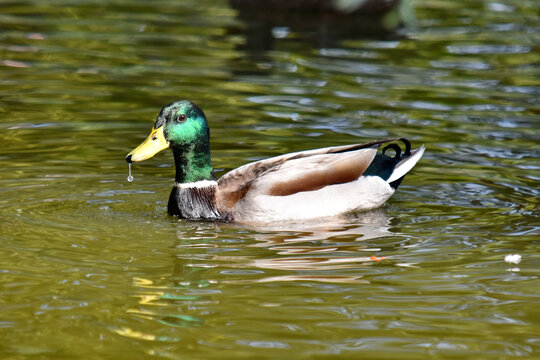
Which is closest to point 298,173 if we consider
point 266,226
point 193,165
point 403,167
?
point 266,226

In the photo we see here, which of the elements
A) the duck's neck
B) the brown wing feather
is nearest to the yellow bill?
the duck's neck

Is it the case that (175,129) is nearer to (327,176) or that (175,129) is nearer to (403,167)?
(327,176)

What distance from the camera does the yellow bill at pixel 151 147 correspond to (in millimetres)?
7824

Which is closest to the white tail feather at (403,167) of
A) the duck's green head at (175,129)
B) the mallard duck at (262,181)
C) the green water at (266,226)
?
the mallard duck at (262,181)

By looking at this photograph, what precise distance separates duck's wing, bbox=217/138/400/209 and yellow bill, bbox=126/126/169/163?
0.64m

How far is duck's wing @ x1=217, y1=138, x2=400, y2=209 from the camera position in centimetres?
805

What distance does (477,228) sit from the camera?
25.5 feet

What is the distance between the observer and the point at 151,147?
7.90 meters

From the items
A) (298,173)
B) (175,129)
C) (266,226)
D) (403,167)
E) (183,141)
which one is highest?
(175,129)

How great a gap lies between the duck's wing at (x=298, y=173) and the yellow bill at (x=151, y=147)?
0.64 metres

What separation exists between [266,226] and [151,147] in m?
1.05

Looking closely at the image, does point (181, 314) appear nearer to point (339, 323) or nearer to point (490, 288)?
point (339, 323)

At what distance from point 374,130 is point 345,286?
4238mm

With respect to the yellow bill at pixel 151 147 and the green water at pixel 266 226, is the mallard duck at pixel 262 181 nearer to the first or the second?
the yellow bill at pixel 151 147
